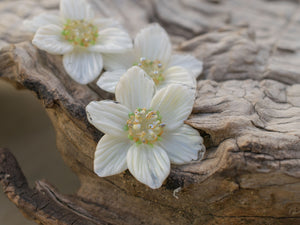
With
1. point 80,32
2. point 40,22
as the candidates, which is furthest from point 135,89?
point 40,22

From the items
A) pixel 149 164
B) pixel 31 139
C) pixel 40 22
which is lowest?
pixel 31 139

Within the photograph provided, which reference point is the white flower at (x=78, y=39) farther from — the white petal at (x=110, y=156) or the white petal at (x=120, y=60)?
the white petal at (x=110, y=156)

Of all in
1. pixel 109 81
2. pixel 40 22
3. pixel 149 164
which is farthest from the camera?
pixel 40 22

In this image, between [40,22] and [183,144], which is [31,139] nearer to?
[40,22]

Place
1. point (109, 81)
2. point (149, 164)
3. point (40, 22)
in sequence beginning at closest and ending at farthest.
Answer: point (149, 164)
point (109, 81)
point (40, 22)

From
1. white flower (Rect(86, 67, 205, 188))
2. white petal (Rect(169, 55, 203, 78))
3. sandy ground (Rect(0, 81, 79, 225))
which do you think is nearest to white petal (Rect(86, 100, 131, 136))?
white flower (Rect(86, 67, 205, 188))

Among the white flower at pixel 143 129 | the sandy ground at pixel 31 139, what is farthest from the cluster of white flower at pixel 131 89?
the sandy ground at pixel 31 139
